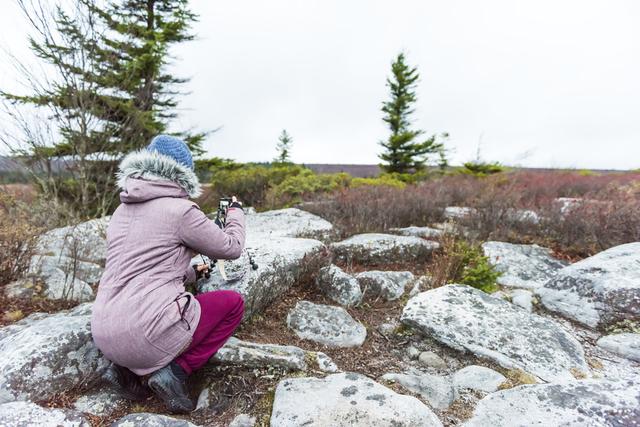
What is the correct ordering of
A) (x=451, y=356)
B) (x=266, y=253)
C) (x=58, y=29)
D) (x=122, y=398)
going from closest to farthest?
(x=122, y=398) < (x=451, y=356) < (x=266, y=253) < (x=58, y=29)

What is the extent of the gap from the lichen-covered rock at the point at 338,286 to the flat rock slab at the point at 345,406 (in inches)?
50.4

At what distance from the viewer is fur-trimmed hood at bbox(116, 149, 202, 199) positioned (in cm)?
193

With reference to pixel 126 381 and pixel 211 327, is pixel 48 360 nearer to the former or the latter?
pixel 126 381

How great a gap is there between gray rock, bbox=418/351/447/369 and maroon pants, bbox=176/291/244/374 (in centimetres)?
138

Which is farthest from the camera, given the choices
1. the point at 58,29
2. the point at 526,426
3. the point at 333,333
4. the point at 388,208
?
the point at 388,208

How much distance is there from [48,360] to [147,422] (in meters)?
0.77

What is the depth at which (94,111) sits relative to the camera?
21.2ft

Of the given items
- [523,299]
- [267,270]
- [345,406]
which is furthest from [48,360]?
[523,299]

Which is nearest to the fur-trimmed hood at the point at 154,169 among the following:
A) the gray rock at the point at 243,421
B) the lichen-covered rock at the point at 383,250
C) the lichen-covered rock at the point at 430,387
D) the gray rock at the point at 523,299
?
the gray rock at the point at 243,421

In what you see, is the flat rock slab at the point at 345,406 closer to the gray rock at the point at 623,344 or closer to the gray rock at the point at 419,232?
the gray rock at the point at 623,344

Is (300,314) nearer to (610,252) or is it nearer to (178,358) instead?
(178,358)

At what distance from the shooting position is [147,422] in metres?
1.67

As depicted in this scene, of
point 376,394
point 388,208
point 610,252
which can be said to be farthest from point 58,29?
point 610,252

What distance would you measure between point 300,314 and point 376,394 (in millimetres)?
1216
